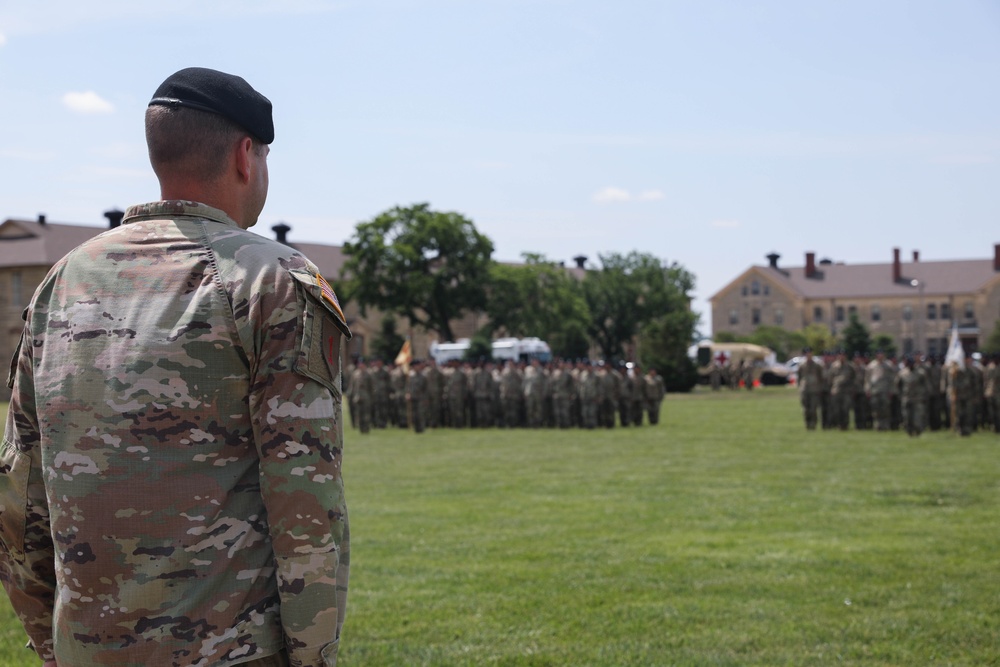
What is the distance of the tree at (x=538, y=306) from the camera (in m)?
69.2

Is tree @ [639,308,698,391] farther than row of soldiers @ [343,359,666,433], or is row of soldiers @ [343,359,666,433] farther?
tree @ [639,308,698,391]

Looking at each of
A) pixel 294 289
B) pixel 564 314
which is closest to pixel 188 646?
pixel 294 289

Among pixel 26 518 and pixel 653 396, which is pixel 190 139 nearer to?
pixel 26 518

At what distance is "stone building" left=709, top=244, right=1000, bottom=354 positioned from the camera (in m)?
97.7

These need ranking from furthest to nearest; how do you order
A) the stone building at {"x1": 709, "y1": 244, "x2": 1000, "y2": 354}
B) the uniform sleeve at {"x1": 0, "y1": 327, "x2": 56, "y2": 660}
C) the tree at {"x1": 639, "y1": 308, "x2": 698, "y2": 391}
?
the stone building at {"x1": 709, "y1": 244, "x2": 1000, "y2": 354}, the tree at {"x1": 639, "y1": 308, "x2": 698, "y2": 391}, the uniform sleeve at {"x1": 0, "y1": 327, "x2": 56, "y2": 660}

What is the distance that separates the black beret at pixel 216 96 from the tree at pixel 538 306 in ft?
210

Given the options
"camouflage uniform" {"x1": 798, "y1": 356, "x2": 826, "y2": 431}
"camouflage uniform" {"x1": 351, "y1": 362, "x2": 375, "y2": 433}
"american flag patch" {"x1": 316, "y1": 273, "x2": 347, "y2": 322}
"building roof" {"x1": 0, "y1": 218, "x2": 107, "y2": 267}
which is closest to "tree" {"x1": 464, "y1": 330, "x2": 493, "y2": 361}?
"building roof" {"x1": 0, "y1": 218, "x2": 107, "y2": 267}

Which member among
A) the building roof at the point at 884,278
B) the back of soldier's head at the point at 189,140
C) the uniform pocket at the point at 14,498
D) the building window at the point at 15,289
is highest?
the building roof at the point at 884,278

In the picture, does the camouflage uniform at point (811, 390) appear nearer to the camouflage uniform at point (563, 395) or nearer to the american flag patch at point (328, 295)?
the camouflage uniform at point (563, 395)

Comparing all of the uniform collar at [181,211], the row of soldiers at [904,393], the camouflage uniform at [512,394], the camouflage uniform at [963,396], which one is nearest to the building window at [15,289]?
the camouflage uniform at [512,394]

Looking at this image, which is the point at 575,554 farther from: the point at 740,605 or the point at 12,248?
the point at 12,248

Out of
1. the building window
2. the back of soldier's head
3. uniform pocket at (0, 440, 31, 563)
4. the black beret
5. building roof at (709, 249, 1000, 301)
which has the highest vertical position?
building roof at (709, 249, 1000, 301)

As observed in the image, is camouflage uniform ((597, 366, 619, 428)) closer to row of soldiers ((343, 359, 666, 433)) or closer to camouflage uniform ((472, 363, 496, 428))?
row of soldiers ((343, 359, 666, 433))

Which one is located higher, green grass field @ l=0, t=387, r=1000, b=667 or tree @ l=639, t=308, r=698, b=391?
tree @ l=639, t=308, r=698, b=391
